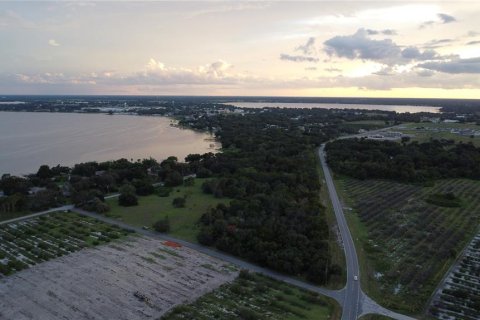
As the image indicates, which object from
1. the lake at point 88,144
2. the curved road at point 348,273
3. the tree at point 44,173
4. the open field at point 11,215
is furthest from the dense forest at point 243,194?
the lake at point 88,144

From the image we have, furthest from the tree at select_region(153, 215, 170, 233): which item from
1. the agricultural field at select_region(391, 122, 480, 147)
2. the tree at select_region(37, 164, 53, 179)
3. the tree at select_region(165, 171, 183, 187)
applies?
the agricultural field at select_region(391, 122, 480, 147)

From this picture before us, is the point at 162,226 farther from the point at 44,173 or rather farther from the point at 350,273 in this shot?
the point at 44,173

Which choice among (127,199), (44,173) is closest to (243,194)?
(127,199)

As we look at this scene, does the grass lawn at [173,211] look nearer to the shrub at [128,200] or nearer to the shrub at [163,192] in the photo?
the shrub at [163,192]

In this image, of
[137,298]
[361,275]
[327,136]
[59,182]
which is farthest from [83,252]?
[327,136]

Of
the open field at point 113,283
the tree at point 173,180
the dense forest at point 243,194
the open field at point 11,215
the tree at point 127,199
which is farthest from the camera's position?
the tree at point 173,180

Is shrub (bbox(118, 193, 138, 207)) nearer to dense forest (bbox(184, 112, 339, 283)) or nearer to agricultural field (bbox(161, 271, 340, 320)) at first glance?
dense forest (bbox(184, 112, 339, 283))

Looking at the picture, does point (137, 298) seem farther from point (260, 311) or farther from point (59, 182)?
point (59, 182)
